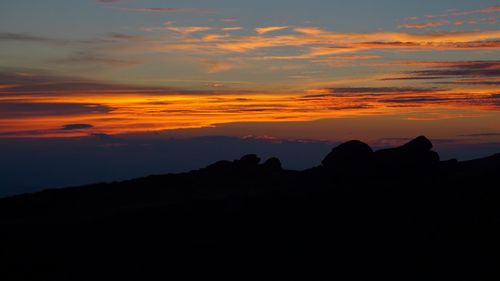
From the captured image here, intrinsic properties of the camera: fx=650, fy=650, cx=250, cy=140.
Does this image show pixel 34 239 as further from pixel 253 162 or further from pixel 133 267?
pixel 253 162

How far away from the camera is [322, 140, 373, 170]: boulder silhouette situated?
182ft

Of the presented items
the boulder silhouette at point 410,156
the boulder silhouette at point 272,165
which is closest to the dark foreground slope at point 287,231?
the boulder silhouette at point 410,156

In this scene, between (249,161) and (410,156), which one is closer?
(410,156)

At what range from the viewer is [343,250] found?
41.3m

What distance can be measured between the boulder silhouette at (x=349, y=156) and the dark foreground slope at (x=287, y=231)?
25.5 inches

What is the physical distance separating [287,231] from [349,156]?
15.2 metres

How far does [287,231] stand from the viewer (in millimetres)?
43219

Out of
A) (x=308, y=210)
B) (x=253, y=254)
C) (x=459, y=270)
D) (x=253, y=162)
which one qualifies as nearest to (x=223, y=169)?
(x=253, y=162)

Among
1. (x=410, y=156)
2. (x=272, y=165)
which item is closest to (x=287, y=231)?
(x=410, y=156)

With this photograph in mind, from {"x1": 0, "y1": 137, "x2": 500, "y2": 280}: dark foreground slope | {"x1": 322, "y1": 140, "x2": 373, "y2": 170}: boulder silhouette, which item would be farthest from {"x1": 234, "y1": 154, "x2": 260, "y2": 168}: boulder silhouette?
{"x1": 0, "y1": 137, "x2": 500, "y2": 280}: dark foreground slope

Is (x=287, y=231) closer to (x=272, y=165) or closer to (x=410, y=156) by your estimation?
(x=410, y=156)

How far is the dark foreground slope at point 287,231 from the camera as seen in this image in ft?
127

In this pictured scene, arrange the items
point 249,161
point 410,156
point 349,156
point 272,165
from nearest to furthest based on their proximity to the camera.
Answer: point 410,156 < point 349,156 < point 249,161 < point 272,165

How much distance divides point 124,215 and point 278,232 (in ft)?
35.0
